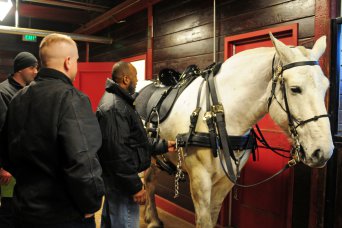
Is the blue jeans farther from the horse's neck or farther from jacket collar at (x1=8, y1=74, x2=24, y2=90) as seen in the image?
jacket collar at (x1=8, y1=74, x2=24, y2=90)

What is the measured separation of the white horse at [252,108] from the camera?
1664 mm

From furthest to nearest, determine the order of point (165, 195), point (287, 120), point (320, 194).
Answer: point (165, 195), point (320, 194), point (287, 120)

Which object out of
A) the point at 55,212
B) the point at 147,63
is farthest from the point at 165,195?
the point at 55,212

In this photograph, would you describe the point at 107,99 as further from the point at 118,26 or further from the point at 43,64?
the point at 118,26

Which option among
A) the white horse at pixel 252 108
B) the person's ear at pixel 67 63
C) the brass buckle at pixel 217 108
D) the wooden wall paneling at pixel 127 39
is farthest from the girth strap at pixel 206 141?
the wooden wall paneling at pixel 127 39

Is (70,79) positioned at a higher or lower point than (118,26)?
lower

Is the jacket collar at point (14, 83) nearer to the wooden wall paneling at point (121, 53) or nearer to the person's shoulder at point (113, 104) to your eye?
the person's shoulder at point (113, 104)

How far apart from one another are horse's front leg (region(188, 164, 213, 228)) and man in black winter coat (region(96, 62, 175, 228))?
0.44 m

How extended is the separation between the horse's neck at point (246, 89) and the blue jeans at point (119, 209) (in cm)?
80

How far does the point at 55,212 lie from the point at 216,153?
1097 millimetres

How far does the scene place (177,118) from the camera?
235cm

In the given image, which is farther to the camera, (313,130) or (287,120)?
(287,120)

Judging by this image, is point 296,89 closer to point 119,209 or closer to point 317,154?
point 317,154

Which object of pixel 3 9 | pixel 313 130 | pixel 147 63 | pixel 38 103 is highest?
pixel 3 9
